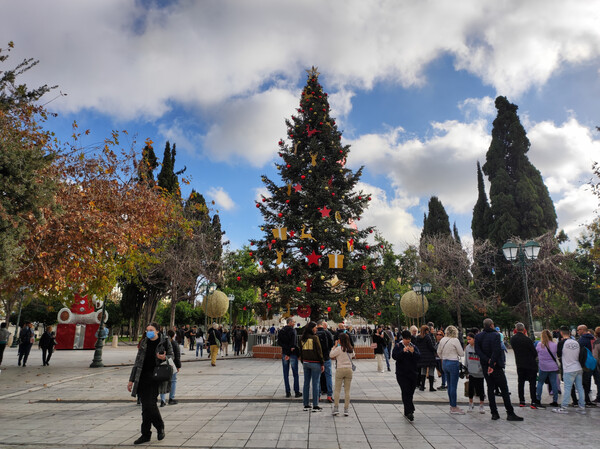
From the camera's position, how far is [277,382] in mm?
11820

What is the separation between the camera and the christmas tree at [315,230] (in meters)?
20.0

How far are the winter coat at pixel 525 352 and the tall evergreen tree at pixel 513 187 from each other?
2934cm

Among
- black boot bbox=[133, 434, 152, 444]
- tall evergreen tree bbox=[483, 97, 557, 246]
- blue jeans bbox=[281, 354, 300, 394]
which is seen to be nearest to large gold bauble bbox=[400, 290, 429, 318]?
Result: tall evergreen tree bbox=[483, 97, 557, 246]

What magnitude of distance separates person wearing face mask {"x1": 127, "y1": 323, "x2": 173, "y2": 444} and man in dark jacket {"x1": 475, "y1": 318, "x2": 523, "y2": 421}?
5.83 metres

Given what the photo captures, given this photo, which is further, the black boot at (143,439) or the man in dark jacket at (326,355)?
the man in dark jacket at (326,355)

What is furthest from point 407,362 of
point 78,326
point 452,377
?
point 78,326

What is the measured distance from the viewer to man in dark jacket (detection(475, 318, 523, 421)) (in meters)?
7.22

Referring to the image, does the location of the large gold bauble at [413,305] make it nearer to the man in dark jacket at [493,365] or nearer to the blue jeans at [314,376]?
the man in dark jacket at [493,365]

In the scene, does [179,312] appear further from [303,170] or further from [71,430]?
[71,430]

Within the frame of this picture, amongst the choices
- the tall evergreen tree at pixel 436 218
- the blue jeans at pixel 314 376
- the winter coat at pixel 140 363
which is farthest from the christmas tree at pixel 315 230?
the tall evergreen tree at pixel 436 218

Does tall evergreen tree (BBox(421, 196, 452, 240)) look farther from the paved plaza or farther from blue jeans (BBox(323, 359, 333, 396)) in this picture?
blue jeans (BBox(323, 359, 333, 396))

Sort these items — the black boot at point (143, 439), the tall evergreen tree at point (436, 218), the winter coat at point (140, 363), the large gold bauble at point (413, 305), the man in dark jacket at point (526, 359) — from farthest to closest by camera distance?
the tall evergreen tree at point (436, 218) < the large gold bauble at point (413, 305) < the man in dark jacket at point (526, 359) < the winter coat at point (140, 363) < the black boot at point (143, 439)

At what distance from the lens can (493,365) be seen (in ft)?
24.3

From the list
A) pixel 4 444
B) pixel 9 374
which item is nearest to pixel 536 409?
pixel 4 444
